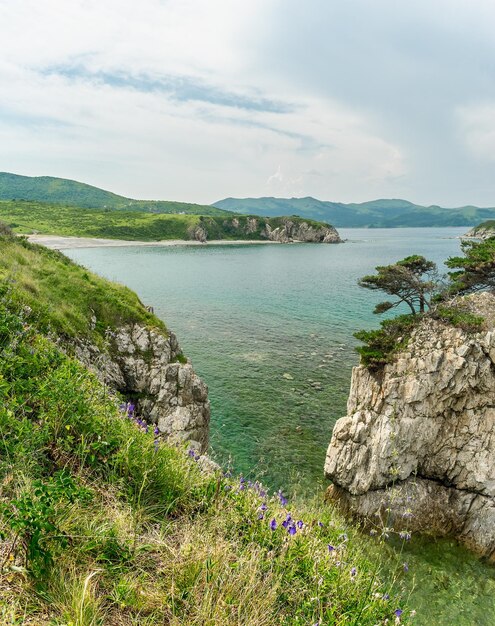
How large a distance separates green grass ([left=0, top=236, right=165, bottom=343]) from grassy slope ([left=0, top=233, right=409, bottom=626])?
31.9 ft

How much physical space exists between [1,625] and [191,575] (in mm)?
1764

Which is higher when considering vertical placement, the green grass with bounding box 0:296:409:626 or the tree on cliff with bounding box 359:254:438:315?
the tree on cliff with bounding box 359:254:438:315

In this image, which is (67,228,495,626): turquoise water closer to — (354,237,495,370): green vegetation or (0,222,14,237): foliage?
(354,237,495,370): green vegetation

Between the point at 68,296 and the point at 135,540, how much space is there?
1716cm

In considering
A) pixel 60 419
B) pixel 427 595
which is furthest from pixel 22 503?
pixel 427 595

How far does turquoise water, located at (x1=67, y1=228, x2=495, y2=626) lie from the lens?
14.1 m

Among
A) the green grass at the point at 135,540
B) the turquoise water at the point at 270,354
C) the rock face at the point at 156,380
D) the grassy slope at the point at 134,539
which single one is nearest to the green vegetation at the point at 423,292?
the turquoise water at the point at 270,354

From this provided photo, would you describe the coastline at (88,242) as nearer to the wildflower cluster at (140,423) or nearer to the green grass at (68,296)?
the green grass at (68,296)

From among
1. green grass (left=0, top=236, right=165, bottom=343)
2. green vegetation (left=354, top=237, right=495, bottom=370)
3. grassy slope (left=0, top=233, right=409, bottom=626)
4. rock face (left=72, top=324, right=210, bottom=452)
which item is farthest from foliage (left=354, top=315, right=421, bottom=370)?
grassy slope (left=0, top=233, right=409, bottom=626)

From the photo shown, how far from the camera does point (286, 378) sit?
3112cm

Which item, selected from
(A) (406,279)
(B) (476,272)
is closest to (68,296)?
(A) (406,279)

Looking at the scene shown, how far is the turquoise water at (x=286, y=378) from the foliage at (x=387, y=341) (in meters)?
6.67

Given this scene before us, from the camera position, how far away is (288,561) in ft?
15.0

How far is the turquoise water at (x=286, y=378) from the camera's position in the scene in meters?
14.1
